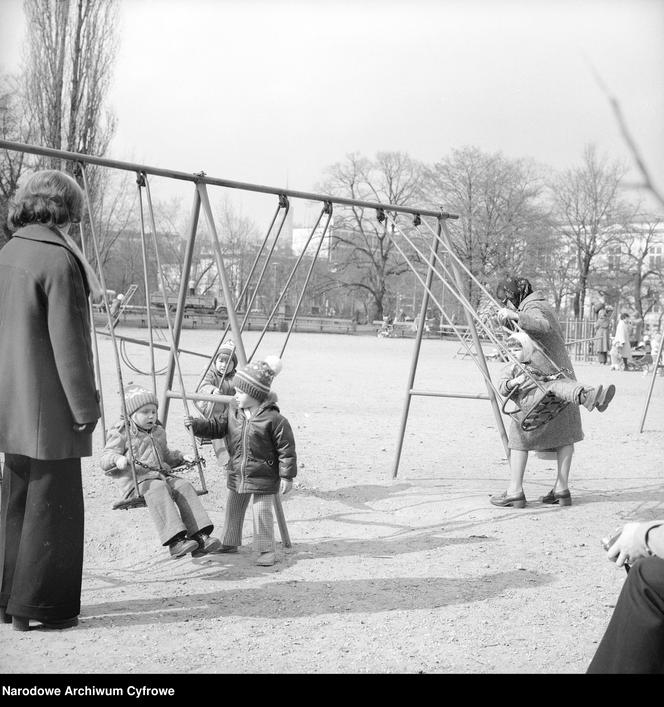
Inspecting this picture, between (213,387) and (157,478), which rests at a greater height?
(213,387)

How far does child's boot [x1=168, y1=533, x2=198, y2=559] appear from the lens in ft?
14.2

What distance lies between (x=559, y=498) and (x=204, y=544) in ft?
8.18

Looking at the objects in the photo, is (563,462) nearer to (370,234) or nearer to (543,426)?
(543,426)

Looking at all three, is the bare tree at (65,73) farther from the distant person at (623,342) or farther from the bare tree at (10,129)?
the distant person at (623,342)

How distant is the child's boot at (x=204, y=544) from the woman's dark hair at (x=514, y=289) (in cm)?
252

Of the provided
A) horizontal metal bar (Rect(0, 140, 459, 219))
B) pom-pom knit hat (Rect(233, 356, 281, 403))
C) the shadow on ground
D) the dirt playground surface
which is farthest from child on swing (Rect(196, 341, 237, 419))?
the shadow on ground

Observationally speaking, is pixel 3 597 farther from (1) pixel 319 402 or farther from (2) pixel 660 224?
(1) pixel 319 402

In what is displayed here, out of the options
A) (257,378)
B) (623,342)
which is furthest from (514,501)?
(623,342)

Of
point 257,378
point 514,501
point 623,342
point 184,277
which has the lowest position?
point 514,501

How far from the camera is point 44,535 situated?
127 inches

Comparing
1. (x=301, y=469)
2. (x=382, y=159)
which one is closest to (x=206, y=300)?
(x=382, y=159)

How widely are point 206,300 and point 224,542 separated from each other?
34.2 meters

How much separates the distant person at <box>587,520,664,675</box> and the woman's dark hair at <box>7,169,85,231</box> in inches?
93.5

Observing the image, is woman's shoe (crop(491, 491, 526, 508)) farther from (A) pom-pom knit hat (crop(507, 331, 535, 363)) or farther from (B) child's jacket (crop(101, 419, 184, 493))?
(B) child's jacket (crop(101, 419, 184, 493))
